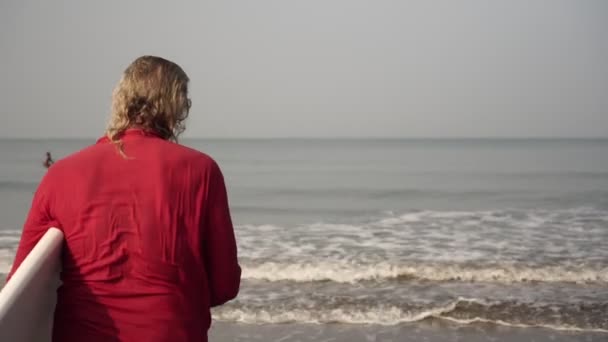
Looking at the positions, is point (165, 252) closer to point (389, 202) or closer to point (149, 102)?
point (149, 102)

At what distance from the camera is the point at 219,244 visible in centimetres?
167

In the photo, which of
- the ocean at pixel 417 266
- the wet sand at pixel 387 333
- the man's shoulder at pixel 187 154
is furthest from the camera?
the ocean at pixel 417 266

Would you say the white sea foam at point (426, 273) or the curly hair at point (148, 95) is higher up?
the curly hair at point (148, 95)

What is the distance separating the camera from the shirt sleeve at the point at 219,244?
164 centimetres

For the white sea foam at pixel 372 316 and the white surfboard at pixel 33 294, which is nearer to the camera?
the white surfboard at pixel 33 294

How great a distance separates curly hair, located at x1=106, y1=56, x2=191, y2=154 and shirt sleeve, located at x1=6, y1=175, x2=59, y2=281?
21cm

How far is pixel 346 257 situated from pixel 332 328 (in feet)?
11.1

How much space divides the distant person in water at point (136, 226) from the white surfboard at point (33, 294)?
1.4 inches

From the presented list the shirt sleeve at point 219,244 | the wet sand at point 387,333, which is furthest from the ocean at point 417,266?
the shirt sleeve at point 219,244

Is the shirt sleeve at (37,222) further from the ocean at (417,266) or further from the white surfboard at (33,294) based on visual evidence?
the ocean at (417,266)

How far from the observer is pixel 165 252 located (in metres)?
1.59

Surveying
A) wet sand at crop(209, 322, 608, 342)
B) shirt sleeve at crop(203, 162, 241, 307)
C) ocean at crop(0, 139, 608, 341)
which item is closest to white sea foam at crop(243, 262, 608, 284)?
ocean at crop(0, 139, 608, 341)

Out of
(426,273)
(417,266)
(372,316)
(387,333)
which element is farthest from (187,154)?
(417,266)

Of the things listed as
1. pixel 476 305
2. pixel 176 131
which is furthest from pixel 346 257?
pixel 176 131
